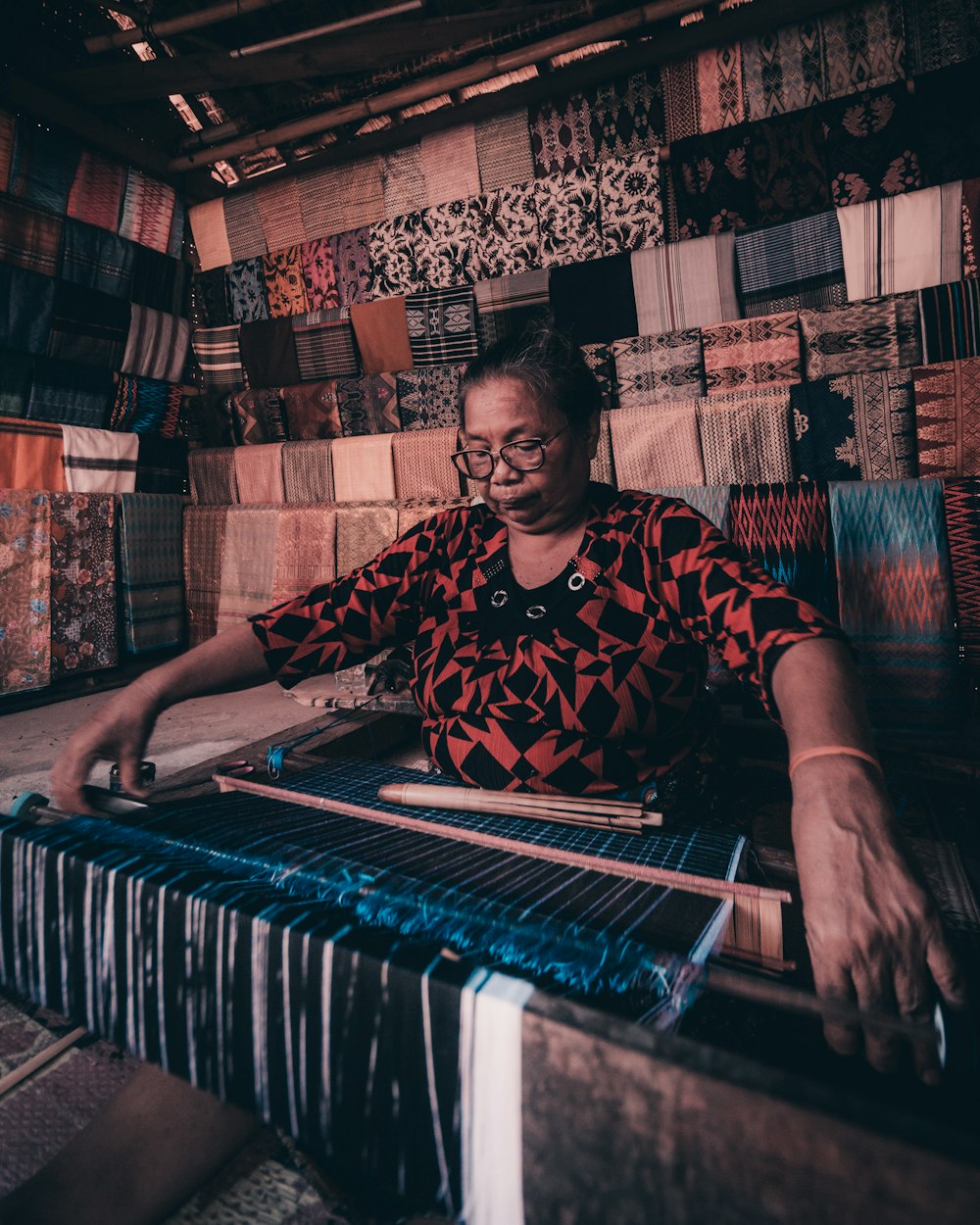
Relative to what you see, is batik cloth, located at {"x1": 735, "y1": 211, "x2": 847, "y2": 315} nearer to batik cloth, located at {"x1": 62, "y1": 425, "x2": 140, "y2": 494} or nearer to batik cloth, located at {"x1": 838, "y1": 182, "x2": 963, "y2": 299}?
batik cloth, located at {"x1": 838, "y1": 182, "x2": 963, "y2": 299}

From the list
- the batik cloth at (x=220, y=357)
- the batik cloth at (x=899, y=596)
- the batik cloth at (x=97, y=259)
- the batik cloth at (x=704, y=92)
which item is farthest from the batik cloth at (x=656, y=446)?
the batik cloth at (x=97, y=259)

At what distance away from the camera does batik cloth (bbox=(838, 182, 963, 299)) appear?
249cm

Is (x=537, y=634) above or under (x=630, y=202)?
under

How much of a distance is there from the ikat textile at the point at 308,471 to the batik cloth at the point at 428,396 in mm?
542

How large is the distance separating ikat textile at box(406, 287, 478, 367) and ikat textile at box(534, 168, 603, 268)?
475mm

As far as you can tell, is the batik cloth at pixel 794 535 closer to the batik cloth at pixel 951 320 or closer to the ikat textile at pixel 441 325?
the batik cloth at pixel 951 320

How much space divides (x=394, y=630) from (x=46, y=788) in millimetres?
1547

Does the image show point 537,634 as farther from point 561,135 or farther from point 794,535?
point 561,135

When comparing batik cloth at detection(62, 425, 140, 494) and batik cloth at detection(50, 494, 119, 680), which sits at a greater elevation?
batik cloth at detection(62, 425, 140, 494)

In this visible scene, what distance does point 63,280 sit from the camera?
354 centimetres

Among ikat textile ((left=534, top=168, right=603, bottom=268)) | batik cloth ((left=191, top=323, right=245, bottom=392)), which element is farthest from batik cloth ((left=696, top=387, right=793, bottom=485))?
batik cloth ((left=191, top=323, right=245, bottom=392))

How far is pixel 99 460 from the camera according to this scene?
381 cm

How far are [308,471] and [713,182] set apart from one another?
2.53 m

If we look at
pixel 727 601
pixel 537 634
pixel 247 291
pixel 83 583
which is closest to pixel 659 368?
pixel 537 634
